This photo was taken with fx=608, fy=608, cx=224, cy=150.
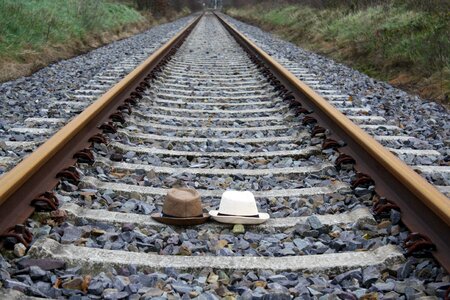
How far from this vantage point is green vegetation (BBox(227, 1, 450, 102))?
27.3 feet

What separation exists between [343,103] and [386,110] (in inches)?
17.1

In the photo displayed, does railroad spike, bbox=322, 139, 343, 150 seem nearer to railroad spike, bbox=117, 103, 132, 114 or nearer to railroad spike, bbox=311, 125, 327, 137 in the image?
railroad spike, bbox=311, 125, 327, 137

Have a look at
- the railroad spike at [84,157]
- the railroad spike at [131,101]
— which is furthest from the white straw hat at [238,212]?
the railroad spike at [131,101]

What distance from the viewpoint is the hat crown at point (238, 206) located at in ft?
9.95

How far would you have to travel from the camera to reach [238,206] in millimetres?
3033

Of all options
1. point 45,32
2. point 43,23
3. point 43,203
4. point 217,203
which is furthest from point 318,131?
point 43,23

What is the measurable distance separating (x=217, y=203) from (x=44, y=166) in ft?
3.14

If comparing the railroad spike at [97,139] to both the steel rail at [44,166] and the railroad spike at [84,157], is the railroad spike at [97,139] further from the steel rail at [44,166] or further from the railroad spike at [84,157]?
the railroad spike at [84,157]

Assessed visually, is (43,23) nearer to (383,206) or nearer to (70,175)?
(70,175)

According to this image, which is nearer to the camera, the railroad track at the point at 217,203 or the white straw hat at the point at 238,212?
the railroad track at the point at 217,203

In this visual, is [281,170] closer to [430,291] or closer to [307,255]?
[307,255]

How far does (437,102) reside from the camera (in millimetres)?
6996

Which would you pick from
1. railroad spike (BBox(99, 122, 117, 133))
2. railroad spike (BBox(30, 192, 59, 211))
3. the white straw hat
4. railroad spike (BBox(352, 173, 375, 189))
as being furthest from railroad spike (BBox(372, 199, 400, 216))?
railroad spike (BBox(99, 122, 117, 133))

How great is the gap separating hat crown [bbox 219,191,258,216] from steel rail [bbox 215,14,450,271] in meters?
0.72
